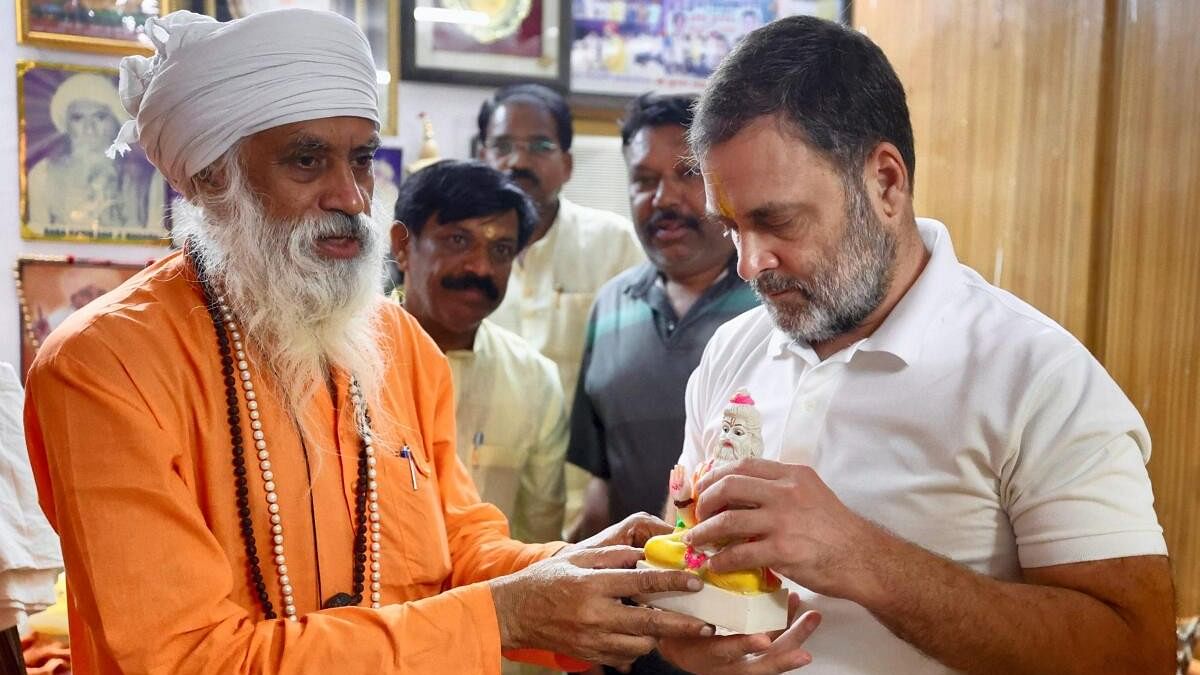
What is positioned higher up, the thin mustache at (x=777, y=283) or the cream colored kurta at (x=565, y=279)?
the thin mustache at (x=777, y=283)

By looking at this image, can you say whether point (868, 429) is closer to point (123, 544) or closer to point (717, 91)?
point (717, 91)

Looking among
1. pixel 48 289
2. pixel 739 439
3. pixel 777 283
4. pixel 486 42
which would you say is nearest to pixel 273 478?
pixel 739 439

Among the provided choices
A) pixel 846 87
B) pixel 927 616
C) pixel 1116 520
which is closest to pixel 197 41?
pixel 846 87

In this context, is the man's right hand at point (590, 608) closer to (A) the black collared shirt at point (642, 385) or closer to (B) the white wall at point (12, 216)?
(A) the black collared shirt at point (642, 385)

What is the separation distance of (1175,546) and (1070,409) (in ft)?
1.68

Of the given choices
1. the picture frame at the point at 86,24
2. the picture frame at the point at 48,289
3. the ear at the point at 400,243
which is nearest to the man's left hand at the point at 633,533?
the ear at the point at 400,243

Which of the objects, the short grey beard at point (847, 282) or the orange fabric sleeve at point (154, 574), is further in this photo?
the short grey beard at point (847, 282)

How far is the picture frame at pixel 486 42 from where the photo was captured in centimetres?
459

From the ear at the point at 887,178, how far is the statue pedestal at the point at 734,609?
2.10 ft

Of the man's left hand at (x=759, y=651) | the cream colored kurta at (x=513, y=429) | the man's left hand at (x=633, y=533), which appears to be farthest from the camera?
the cream colored kurta at (x=513, y=429)

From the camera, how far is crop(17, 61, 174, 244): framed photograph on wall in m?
4.05

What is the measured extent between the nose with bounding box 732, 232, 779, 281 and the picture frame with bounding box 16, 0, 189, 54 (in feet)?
10.2

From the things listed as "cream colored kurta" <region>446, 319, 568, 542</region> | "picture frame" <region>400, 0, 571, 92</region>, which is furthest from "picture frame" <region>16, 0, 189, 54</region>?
"cream colored kurta" <region>446, 319, 568, 542</region>

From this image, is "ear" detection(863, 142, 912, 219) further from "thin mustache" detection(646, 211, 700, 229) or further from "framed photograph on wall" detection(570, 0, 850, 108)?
"framed photograph on wall" detection(570, 0, 850, 108)
